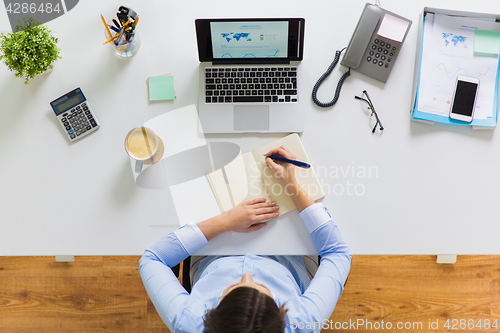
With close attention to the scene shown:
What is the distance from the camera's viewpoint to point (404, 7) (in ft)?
3.73

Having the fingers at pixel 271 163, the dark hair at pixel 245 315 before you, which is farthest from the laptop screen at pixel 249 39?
the dark hair at pixel 245 315

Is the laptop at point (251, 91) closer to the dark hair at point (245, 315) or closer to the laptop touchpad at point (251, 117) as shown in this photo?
the laptop touchpad at point (251, 117)

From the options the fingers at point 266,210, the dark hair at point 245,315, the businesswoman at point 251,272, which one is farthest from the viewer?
the fingers at point 266,210

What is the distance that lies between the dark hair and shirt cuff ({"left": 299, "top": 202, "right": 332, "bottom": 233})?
10.8 inches

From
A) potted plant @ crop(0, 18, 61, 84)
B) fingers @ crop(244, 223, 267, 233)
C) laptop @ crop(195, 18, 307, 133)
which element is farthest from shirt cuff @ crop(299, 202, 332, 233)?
potted plant @ crop(0, 18, 61, 84)

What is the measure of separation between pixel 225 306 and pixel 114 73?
2.65ft

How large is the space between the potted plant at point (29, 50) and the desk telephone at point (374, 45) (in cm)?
83

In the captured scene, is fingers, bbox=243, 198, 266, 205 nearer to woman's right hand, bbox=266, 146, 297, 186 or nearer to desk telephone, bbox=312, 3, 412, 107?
woman's right hand, bbox=266, 146, 297, 186

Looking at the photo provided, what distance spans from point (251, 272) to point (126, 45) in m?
0.80

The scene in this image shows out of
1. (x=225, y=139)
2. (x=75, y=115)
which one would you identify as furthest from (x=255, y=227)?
(x=75, y=115)

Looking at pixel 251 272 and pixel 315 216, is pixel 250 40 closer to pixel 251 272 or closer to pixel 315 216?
pixel 315 216

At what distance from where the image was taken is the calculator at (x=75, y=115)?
109 cm

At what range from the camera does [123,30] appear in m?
1.08

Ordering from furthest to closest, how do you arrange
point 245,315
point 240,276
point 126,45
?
point 126,45 → point 240,276 → point 245,315
